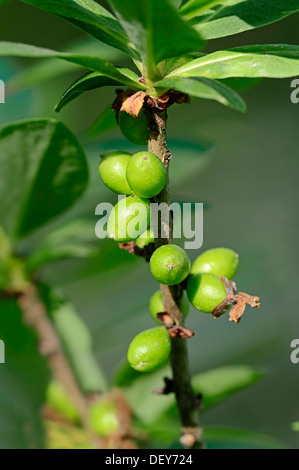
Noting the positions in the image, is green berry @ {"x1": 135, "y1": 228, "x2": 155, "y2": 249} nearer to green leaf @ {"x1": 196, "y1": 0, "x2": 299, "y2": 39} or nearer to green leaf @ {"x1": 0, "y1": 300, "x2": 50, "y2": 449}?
green leaf @ {"x1": 196, "y1": 0, "x2": 299, "y2": 39}

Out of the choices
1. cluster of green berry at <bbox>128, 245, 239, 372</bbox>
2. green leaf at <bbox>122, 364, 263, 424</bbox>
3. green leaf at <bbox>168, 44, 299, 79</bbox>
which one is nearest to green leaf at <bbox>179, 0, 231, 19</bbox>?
green leaf at <bbox>168, 44, 299, 79</bbox>

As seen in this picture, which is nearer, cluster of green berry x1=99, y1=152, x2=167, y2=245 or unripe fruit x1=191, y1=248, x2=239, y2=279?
cluster of green berry x1=99, y1=152, x2=167, y2=245

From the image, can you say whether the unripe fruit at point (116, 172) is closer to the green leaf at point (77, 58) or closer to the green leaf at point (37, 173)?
the green leaf at point (77, 58)

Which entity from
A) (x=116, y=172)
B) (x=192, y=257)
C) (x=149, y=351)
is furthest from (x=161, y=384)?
(x=192, y=257)

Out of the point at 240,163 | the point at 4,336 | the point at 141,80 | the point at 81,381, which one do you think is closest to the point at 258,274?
the point at 81,381

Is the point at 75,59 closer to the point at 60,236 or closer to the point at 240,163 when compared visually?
the point at 60,236

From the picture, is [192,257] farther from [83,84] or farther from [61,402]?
[83,84]
